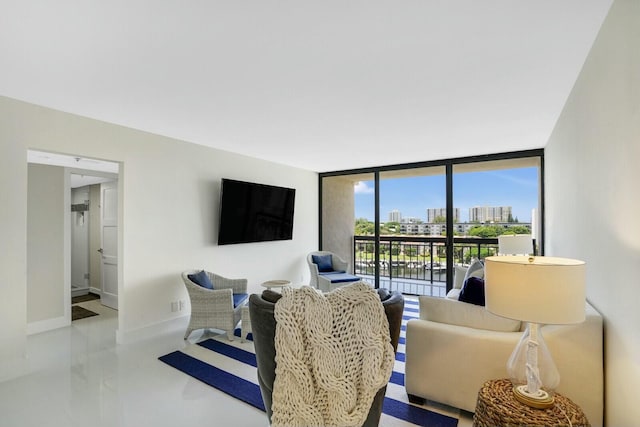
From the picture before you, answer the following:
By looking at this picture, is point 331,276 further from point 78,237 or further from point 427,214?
point 78,237

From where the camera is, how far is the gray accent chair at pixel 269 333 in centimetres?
164

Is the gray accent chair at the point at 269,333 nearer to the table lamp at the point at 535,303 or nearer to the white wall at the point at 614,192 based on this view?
the table lamp at the point at 535,303

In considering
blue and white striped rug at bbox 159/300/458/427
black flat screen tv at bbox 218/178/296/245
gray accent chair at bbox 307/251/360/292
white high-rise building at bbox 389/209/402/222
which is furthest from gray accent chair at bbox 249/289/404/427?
white high-rise building at bbox 389/209/402/222

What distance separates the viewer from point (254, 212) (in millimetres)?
4660

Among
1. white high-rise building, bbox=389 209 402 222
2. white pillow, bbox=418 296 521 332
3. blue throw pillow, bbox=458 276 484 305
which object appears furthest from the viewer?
white high-rise building, bbox=389 209 402 222

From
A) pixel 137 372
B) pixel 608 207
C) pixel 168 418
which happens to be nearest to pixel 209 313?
pixel 137 372

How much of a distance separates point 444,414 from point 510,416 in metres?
0.83

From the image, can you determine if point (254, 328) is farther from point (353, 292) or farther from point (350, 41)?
point (350, 41)

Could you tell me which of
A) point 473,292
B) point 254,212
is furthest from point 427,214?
point 473,292

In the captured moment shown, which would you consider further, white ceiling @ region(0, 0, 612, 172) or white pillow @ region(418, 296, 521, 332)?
white pillow @ region(418, 296, 521, 332)

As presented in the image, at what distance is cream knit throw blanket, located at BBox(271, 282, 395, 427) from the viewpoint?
1.54 metres

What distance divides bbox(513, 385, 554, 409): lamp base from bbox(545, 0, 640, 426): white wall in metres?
0.30

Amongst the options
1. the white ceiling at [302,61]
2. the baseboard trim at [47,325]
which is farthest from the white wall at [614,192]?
the baseboard trim at [47,325]

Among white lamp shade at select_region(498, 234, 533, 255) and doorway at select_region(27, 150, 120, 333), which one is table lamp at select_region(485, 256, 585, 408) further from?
doorway at select_region(27, 150, 120, 333)
